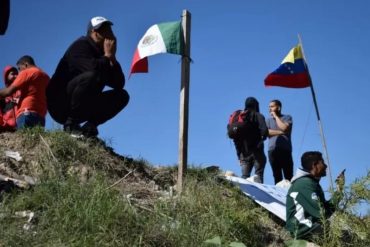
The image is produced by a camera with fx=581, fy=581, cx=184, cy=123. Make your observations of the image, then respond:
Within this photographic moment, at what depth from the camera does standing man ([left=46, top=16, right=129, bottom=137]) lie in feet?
19.8

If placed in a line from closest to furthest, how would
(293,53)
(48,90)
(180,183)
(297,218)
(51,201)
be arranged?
(51,201) < (297,218) < (180,183) < (48,90) < (293,53)

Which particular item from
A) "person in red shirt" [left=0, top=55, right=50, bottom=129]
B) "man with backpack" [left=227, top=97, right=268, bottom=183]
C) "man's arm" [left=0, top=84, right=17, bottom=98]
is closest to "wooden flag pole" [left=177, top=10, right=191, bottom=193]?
"person in red shirt" [left=0, top=55, right=50, bottom=129]

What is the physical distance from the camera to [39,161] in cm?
560

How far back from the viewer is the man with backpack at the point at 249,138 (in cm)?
812

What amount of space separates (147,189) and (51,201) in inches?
55.1

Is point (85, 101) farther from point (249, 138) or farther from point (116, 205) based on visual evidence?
point (249, 138)

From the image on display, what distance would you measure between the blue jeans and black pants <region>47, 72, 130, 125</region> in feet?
1.03

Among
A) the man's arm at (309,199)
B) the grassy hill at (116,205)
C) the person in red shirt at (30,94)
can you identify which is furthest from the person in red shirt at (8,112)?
the man's arm at (309,199)

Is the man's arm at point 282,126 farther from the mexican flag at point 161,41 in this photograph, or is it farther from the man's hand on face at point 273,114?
the mexican flag at point 161,41

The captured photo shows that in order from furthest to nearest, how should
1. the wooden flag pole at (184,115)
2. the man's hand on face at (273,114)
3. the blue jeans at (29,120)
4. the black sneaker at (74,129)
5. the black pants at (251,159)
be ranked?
the man's hand on face at (273,114)
the black pants at (251,159)
the blue jeans at (29,120)
the black sneaker at (74,129)
the wooden flag pole at (184,115)

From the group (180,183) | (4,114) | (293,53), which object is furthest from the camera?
(293,53)

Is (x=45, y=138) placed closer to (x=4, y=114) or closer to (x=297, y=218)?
(x=4, y=114)

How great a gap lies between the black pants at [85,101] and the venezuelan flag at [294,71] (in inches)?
171

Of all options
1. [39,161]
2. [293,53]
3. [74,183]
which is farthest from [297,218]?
[293,53]
